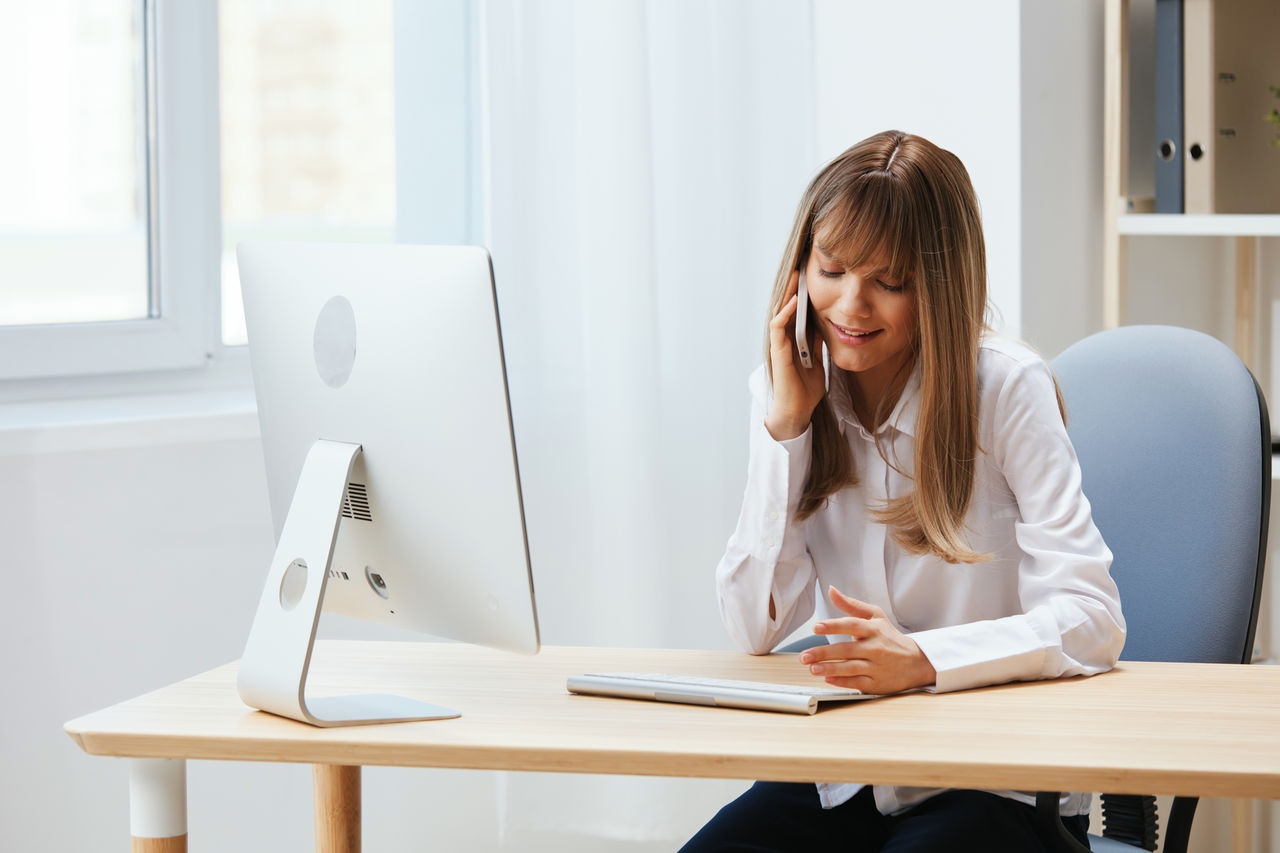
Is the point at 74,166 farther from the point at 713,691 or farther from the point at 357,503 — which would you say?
the point at 713,691

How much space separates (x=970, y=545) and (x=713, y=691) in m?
0.38

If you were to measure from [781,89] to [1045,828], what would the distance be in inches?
58.2

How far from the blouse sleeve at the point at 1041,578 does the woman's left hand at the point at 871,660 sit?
0.06 ft

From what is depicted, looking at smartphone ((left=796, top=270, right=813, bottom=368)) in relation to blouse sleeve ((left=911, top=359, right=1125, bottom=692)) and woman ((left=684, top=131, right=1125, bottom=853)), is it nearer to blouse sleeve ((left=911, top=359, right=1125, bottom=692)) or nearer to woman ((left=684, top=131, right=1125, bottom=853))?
woman ((left=684, top=131, right=1125, bottom=853))

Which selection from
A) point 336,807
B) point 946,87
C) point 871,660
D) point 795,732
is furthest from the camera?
point 946,87

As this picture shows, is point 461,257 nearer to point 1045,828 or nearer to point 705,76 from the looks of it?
point 1045,828

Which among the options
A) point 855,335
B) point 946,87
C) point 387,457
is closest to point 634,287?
point 946,87

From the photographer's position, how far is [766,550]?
4.76ft

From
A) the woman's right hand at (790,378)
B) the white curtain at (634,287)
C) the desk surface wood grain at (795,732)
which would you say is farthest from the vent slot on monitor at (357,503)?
the white curtain at (634,287)

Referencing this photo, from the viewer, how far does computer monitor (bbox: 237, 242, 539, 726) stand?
1.11 meters

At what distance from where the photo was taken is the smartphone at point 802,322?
141cm

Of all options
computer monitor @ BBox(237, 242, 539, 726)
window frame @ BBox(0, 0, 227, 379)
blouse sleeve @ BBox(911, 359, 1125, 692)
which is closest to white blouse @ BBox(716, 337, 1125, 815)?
blouse sleeve @ BBox(911, 359, 1125, 692)

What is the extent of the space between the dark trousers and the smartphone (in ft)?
1.46

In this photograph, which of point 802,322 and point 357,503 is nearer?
point 357,503
